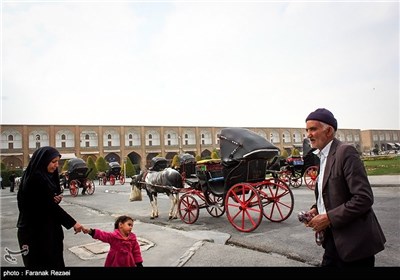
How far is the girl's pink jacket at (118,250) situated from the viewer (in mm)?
3012

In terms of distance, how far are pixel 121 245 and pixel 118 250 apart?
0.18 feet

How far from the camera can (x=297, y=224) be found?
255 inches

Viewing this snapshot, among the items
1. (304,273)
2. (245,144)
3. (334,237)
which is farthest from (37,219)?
(245,144)

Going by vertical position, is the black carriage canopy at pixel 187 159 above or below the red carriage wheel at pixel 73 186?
above

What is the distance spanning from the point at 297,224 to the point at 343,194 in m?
4.63

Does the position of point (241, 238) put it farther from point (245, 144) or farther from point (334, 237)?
point (334, 237)

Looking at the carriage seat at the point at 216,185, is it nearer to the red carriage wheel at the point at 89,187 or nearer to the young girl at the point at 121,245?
the young girl at the point at 121,245

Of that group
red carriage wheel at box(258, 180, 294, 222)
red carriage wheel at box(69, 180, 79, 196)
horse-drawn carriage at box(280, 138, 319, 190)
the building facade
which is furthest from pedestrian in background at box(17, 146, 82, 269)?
the building facade

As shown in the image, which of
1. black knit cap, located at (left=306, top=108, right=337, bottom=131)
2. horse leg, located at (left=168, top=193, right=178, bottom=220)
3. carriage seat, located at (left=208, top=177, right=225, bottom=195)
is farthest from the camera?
horse leg, located at (left=168, top=193, right=178, bottom=220)

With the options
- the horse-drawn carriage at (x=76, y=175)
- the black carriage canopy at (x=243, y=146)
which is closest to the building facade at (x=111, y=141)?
the horse-drawn carriage at (x=76, y=175)

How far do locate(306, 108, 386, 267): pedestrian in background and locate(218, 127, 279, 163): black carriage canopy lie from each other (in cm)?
389

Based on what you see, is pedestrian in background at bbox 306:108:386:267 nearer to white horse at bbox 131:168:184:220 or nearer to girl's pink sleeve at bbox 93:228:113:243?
girl's pink sleeve at bbox 93:228:113:243

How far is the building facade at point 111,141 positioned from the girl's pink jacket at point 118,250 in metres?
42.0

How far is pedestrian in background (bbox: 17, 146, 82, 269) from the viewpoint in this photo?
2795 mm
